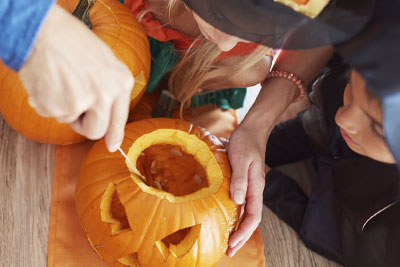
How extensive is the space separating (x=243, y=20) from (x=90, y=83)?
0.83 ft

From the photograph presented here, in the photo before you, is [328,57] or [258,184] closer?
[258,184]

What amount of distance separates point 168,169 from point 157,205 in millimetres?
182

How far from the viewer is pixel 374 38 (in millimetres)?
468

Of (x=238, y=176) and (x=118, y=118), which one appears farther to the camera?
(x=238, y=176)

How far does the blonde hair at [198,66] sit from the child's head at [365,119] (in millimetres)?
326

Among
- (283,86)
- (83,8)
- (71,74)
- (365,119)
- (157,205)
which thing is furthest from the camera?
(283,86)

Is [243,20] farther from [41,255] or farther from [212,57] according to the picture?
[41,255]

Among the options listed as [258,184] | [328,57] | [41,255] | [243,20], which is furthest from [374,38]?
[41,255]

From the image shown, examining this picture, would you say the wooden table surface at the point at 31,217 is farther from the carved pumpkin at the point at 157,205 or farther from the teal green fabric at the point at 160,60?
the teal green fabric at the point at 160,60

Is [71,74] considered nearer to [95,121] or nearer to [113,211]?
[95,121]

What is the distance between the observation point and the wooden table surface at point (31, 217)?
88 centimetres

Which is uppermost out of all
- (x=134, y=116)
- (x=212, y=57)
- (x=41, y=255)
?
(x=212, y=57)

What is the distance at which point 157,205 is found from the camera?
2.41 ft

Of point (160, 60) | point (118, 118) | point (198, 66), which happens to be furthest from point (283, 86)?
point (118, 118)
